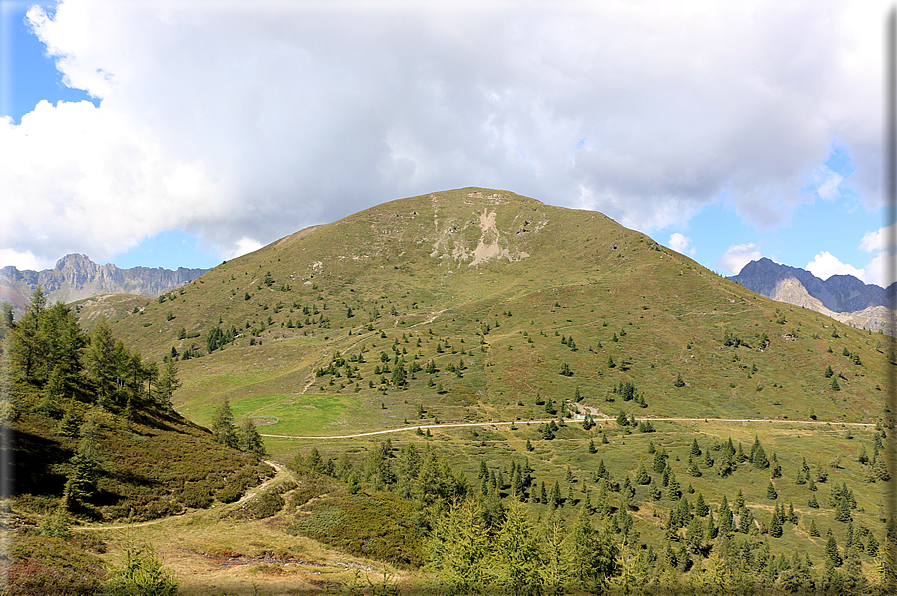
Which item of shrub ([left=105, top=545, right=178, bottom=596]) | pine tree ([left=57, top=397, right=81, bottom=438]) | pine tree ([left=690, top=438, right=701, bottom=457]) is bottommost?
pine tree ([left=690, top=438, right=701, bottom=457])

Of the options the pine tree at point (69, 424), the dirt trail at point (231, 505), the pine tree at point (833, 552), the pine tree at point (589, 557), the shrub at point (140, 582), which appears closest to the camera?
the shrub at point (140, 582)

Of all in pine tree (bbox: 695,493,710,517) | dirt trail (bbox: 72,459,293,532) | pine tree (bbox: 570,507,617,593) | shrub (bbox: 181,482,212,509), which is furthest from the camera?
pine tree (bbox: 695,493,710,517)

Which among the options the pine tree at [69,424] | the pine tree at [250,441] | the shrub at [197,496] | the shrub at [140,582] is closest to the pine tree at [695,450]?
the pine tree at [250,441]

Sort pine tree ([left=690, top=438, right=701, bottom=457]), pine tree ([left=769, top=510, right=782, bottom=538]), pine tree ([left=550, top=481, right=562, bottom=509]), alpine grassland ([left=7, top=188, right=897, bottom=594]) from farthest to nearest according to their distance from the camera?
pine tree ([left=690, top=438, right=701, bottom=457]), pine tree ([left=550, top=481, right=562, bottom=509]), pine tree ([left=769, top=510, right=782, bottom=538]), alpine grassland ([left=7, top=188, right=897, bottom=594])

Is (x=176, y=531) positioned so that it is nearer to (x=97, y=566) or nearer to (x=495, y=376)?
(x=97, y=566)

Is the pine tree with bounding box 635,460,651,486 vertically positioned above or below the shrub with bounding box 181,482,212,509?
below

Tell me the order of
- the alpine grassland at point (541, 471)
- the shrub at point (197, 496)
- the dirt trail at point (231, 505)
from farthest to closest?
the shrub at point (197, 496), the alpine grassland at point (541, 471), the dirt trail at point (231, 505)

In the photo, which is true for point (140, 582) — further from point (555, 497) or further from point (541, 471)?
point (541, 471)

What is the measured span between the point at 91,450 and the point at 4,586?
2647 centimetres

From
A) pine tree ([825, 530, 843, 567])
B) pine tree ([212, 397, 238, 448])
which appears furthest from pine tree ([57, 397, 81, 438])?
pine tree ([825, 530, 843, 567])

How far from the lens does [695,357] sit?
186 m

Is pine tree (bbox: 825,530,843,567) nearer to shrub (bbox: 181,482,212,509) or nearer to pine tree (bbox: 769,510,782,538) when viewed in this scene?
pine tree (bbox: 769,510,782,538)

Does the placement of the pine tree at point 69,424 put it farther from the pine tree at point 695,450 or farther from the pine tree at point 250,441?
the pine tree at point 695,450

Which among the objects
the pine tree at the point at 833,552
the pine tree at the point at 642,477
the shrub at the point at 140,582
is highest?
the shrub at the point at 140,582
